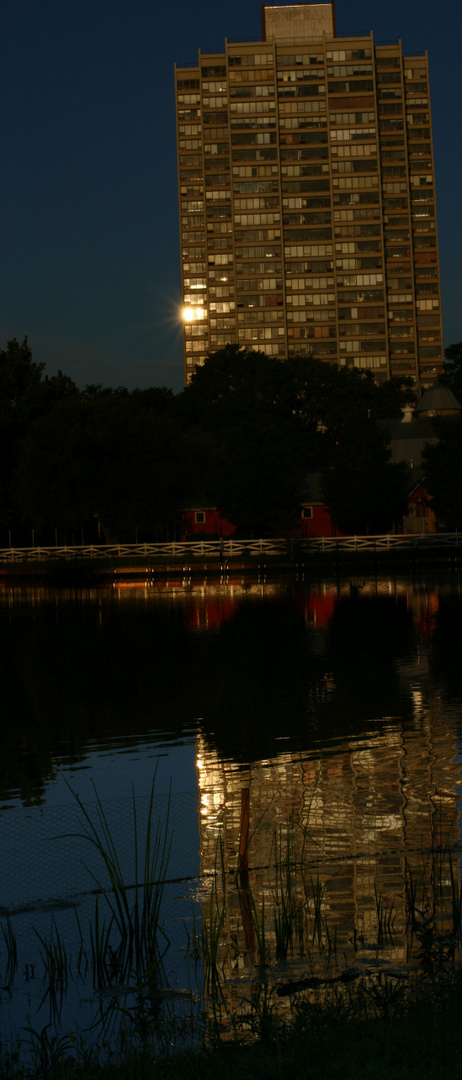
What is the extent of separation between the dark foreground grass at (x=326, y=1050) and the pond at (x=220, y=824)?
1.73ft

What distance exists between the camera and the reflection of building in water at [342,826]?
889cm

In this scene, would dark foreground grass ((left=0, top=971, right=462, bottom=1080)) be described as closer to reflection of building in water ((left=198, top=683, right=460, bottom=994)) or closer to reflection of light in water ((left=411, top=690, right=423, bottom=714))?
reflection of building in water ((left=198, top=683, right=460, bottom=994))

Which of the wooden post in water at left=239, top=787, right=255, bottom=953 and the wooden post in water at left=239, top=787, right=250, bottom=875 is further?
the wooden post in water at left=239, top=787, right=250, bottom=875

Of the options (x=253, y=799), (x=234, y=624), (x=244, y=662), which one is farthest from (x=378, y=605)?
(x=253, y=799)

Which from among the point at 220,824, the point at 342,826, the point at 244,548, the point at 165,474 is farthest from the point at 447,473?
the point at 342,826

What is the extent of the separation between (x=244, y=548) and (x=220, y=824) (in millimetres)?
68387

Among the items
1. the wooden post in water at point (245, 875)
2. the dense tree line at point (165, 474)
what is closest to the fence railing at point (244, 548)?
the dense tree line at point (165, 474)

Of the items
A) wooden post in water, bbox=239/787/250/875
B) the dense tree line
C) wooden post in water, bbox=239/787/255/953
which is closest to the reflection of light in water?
wooden post in water, bbox=239/787/255/953

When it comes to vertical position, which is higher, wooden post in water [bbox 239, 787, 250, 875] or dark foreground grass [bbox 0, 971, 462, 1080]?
wooden post in water [bbox 239, 787, 250, 875]

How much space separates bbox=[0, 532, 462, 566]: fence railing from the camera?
76875 mm

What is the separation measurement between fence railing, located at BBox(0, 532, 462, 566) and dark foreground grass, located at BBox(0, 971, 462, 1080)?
222 feet

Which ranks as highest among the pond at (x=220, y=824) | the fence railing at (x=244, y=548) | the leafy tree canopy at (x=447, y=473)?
the leafy tree canopy at (x=447, y=473)

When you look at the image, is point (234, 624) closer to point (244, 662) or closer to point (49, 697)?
point (244, 662)

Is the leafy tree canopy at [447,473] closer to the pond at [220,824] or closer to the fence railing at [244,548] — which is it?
the fence railing at [244,548]
